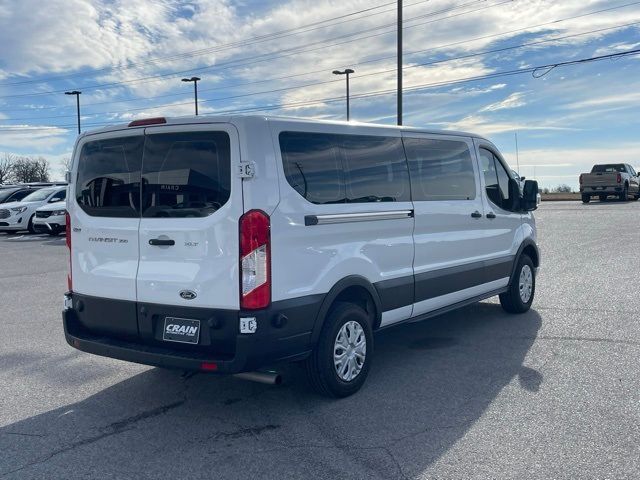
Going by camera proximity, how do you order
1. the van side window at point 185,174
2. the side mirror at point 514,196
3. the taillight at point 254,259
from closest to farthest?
the taillight at point 254,259, the van side window at point 185,174, the side mirror at point 514,196

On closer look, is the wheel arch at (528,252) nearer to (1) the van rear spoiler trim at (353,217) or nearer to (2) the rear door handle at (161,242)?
(1) the van rear spoiler trim at (353,217)

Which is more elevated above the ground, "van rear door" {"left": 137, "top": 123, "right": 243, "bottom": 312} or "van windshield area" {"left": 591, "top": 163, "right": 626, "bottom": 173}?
"van windshield area" {"left": 591, "top": 163, "right": 626, "bottom": 173}

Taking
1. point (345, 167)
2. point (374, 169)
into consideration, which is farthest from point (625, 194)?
point (345, 167)

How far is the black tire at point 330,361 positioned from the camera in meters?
4.89

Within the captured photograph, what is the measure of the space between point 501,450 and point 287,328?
1.61 m

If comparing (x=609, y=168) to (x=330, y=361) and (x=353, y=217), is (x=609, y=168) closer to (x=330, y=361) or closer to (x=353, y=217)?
(x=353, y=217)

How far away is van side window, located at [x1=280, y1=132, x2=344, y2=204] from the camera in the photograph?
4.70m

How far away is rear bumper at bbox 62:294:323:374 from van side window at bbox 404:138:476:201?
6.20 feet

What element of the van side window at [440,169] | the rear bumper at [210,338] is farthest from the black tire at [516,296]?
the rear bumper at [210,338]

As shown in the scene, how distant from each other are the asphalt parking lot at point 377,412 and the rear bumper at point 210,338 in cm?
47

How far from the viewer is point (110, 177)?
16.6 feet

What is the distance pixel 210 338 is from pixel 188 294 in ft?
1.12

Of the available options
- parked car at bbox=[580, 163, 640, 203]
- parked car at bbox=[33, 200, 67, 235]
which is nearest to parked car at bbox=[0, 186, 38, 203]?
parked car at bbox=[33, 200, 67, 235]

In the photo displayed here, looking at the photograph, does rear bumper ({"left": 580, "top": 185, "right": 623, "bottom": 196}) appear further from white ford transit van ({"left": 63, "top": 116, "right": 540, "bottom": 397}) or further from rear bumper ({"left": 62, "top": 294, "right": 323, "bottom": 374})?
rear bumper ({"left": 62, "top": 294, "right": 323, "bottom": 374})
